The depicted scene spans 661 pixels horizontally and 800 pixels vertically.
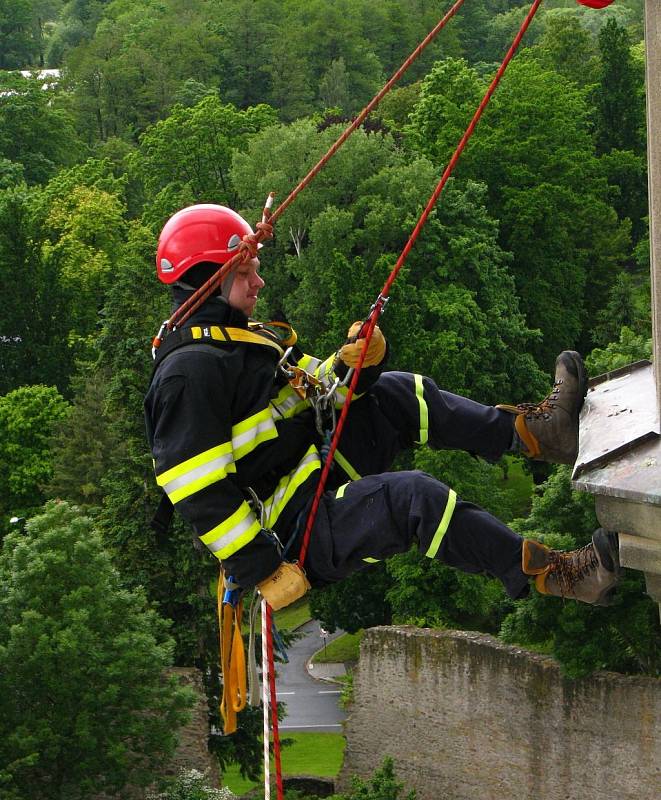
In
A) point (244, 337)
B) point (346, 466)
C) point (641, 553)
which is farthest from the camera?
point (346, 466)

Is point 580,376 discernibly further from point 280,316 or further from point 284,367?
point 280,316

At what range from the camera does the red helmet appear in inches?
286

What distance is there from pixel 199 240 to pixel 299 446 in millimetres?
1188

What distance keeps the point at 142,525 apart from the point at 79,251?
71.5 feet

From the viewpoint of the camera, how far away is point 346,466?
7.55 m

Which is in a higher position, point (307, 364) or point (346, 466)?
point (307, 364)

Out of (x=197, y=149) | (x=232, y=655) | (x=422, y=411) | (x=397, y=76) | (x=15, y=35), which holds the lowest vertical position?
(x=15, y=35)

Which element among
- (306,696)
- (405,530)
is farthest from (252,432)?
(306,696)

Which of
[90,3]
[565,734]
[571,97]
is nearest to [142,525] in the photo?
[565,734]

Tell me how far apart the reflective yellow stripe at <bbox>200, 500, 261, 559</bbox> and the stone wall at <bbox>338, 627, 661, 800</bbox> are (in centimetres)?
1777

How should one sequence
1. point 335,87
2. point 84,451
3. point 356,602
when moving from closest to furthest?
point 356,602 < point 84,451 < point 335,87

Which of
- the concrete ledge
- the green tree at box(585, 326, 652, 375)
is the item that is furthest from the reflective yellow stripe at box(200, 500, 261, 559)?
the green tree at box(585, 326, 652, 375)

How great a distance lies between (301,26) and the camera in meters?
77.3

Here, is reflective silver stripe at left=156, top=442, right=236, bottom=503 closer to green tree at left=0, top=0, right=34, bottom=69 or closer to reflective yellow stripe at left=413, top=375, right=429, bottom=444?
reflective yellow stripe at left=413, top=375, right=429, bottom=444
